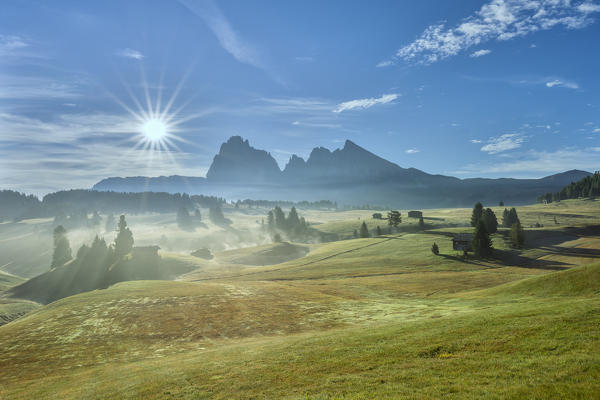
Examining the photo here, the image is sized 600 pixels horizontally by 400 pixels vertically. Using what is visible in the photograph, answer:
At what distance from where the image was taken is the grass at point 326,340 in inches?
573

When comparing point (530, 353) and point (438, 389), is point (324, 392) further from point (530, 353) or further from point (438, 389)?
point (530, 353)

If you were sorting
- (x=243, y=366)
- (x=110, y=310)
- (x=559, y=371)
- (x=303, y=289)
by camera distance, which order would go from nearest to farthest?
(x=559, y=371)
(x=243, y=366)
(x=110, y=310)
(x=303, y=289)

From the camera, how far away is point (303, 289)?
64.4 m

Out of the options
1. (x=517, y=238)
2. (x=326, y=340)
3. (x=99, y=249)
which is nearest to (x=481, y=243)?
(x=517, y=238)

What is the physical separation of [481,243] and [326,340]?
85.9 meters

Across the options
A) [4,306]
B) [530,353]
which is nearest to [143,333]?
[530,353]

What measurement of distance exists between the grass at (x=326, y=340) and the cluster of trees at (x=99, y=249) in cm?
5406

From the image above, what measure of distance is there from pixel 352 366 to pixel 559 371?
400 inches

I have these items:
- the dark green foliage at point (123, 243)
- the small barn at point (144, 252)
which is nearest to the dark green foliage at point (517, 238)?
the small barn at point (144, 252)

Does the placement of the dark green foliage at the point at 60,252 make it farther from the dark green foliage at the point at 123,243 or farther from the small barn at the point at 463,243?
the small barn at the point at 463,243

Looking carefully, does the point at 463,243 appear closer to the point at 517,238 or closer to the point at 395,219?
the point at 517,238

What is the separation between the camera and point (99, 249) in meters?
114

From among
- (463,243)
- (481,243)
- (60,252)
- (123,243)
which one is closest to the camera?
(481,243)

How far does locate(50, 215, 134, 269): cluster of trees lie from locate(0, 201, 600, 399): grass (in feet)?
177
